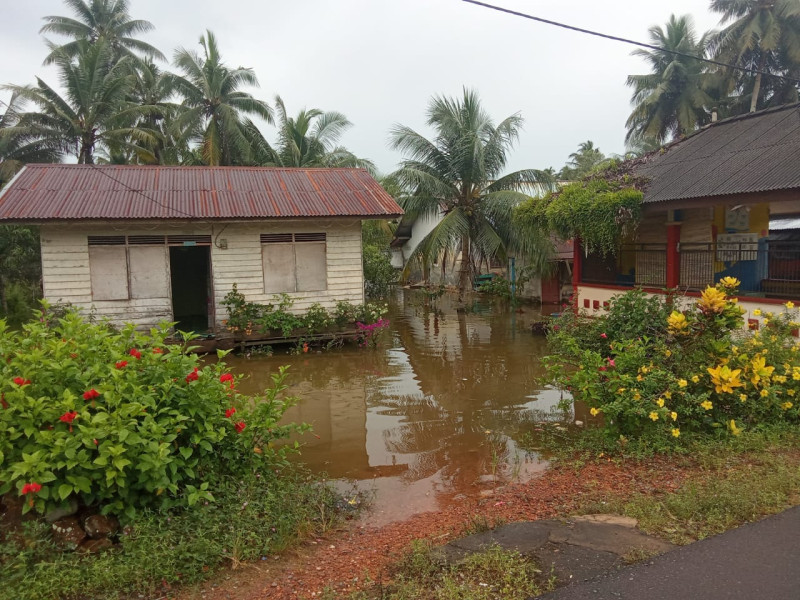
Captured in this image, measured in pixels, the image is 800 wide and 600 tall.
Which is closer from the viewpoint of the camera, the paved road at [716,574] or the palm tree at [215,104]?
the paved road at [716,574]

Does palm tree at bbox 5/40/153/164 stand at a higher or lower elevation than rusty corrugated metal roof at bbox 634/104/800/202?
higher

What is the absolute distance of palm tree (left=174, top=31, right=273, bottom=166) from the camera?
24.1 m

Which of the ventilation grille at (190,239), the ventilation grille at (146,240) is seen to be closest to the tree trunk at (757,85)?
the ventilation grille at (190,239)

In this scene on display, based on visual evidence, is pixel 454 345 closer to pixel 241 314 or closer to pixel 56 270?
pixel 241 314

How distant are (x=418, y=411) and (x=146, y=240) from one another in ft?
24.2

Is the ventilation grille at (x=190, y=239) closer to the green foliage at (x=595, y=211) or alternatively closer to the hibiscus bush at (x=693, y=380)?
the green foliage at (x=595, y=211)

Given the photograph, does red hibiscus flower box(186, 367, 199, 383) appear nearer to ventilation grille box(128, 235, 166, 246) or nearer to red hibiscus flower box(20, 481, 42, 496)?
red hibiscus flower box(20, 481, 42, 496)

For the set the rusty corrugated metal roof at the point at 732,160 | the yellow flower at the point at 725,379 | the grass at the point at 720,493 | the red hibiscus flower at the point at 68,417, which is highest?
the rusty corrugated metal roof at the point at 732,160

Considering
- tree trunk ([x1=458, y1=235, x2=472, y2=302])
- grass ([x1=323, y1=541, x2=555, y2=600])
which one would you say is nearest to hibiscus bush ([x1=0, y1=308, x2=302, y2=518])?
grass ([x1=323, y1=541, x2=555, y2=600])

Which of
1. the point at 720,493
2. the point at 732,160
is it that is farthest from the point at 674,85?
the point at 720,493

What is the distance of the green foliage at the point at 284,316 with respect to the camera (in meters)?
12.2

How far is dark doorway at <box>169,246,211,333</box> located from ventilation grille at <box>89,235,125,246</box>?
15.7ft

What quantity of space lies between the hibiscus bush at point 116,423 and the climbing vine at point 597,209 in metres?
9.28

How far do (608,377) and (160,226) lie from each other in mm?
9809
